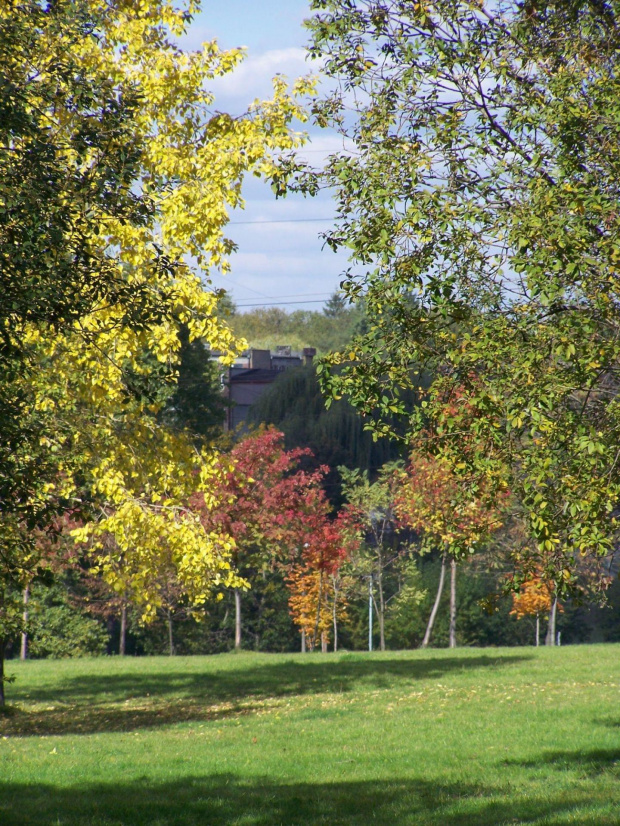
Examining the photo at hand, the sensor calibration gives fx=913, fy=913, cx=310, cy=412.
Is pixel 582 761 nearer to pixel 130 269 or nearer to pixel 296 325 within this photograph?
pixel 130 269

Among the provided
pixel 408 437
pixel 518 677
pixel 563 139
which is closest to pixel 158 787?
pixel 408 437

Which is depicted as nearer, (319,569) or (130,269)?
(130,269)

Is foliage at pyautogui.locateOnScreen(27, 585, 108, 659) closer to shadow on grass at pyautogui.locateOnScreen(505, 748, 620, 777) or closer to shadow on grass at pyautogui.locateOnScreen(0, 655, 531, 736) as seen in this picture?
shadow on grass at pyautogui.locateOnScreen(0, 655, 531, 736)

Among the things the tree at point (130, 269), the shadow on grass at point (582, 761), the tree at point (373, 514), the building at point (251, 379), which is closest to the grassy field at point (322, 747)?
the shadow on grass at point (582, 761)

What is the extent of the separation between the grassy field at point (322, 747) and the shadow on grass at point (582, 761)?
0.02m

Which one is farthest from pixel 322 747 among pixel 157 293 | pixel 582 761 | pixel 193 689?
pixel 193 689

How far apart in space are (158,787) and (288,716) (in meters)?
4.54

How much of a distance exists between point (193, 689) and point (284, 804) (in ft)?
29.2

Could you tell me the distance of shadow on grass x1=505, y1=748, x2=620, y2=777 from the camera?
848 cm

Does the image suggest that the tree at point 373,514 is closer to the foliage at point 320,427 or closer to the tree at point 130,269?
the foliage at point 320,427

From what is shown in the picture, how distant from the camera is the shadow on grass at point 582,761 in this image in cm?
848

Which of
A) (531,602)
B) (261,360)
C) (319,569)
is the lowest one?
(531,602)

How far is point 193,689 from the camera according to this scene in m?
16.0

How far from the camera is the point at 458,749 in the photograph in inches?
383
